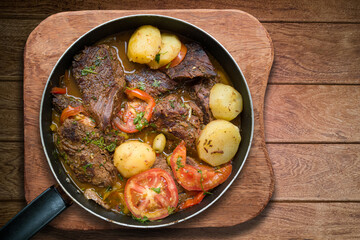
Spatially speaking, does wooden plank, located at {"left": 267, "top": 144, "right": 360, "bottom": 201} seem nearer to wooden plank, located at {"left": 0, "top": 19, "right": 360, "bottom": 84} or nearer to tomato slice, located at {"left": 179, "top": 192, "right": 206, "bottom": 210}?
wooden plank, located at {"left": 0, "top": 19, "right": 360, "bottom": 84}

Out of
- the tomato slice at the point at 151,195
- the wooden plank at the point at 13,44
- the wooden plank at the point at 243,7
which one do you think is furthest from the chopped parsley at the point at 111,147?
the wooden plank at the point at 243,7

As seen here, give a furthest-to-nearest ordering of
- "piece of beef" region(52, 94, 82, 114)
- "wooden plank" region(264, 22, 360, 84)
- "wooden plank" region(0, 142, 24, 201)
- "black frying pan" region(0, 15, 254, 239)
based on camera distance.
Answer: "wooden plank" region(264, 22, 360, 84), "wooden plank" region(0, 142, 24, 201), "piece of beef" region(52, 94, 82, 114), "black frying pan" region(0, 15, 254, 239)

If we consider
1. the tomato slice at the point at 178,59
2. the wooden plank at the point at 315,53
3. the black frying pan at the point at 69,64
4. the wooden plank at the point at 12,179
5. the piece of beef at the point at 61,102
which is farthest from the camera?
the wooden plank at the point at 315,53

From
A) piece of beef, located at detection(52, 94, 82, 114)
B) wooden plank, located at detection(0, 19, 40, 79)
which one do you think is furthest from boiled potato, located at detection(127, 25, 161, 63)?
wooden plank, located at detection(0, 19, 40, 79)

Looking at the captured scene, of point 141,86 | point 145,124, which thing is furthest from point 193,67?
point 145,124

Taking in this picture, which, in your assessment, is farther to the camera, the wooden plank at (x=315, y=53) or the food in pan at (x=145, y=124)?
the wooden plank at (x=315, y=53)

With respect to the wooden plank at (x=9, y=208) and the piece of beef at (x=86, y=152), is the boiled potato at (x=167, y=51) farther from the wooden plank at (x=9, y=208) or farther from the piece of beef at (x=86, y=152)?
the wooden plank at (x=9, y=208)

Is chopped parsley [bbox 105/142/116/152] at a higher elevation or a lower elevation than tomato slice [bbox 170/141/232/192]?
higher

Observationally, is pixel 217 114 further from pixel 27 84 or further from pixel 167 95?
pixel 27 84
